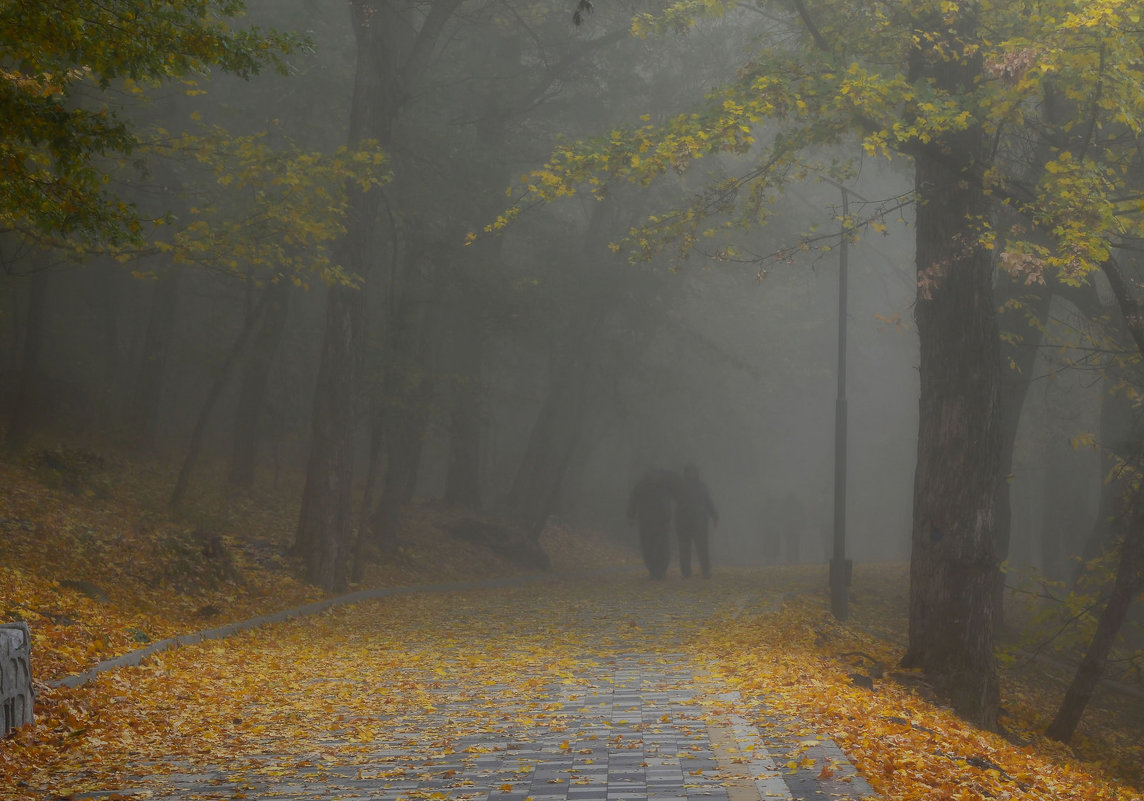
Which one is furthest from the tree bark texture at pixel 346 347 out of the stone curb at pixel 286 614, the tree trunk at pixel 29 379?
the tree trunk at pixel 29 379

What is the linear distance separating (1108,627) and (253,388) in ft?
61.8

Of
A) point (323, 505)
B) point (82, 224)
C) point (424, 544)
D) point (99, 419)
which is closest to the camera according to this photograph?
point (82, 224)

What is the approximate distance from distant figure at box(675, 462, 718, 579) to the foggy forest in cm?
27

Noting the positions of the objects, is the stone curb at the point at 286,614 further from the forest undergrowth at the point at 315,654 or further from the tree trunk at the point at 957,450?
the tree trunk at the point at 957,450

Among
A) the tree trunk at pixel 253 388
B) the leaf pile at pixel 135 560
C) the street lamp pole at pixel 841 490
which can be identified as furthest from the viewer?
the tree trunk at pixel 253 388

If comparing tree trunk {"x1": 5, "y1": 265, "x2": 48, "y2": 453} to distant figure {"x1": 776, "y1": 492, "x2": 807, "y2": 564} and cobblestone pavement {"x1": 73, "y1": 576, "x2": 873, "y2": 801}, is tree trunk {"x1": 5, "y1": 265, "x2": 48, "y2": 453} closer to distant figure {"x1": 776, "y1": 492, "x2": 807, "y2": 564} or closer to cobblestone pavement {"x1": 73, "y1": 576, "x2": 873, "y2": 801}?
cobblestone pavement {"x1": 73, "y1": 576, "x2": 873, "y2": 801}

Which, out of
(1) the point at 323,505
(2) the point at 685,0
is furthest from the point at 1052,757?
(1) the point at 323,505

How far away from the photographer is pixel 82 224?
25.7 ft

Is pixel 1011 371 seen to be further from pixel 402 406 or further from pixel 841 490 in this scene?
pixel 402 406

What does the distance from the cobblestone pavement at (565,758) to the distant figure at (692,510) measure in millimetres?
13621

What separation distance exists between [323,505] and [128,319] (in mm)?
18190

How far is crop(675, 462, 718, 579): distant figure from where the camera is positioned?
22797 millimetres

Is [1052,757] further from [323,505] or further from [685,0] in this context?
[323,505]

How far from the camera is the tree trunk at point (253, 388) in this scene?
2448 centimetres
